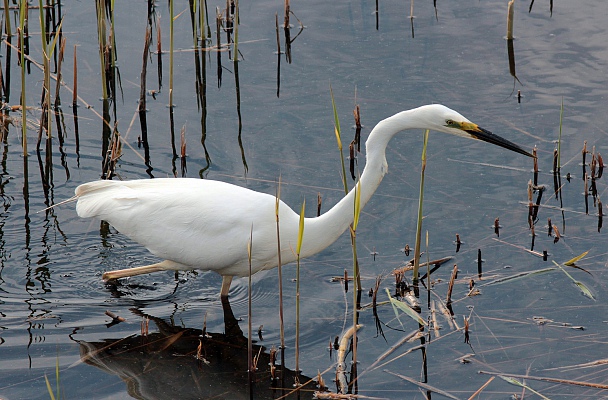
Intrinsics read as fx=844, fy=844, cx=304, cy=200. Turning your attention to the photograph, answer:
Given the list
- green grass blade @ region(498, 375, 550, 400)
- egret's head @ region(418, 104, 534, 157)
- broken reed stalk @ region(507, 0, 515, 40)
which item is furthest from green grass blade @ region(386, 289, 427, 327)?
broken reed stalk @ region(507, 0, 515, 40)

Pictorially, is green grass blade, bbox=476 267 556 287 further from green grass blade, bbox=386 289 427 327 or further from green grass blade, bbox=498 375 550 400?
green grass blade, bbox=498 375 550 400

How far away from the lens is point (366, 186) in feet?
15.9

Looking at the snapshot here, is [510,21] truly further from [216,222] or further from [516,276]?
[216,222]

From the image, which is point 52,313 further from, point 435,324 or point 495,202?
point 495,202

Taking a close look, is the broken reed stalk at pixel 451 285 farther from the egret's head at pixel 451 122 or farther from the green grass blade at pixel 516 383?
the egret's head at pixel 451 122

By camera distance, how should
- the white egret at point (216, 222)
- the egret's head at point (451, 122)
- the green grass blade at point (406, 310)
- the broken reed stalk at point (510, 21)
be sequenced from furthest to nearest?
the broken reed stalk at point (510, 21) < the white egret at point (216, 222) < the green grass blade at point (406, 310) < the egret's head at point (451, 122)

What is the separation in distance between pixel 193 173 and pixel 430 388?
3097 mm

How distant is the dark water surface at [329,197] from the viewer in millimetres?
4754

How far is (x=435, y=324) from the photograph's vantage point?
4992mm

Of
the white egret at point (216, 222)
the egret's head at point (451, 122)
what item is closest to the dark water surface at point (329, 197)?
the white egret at point (216, 222)

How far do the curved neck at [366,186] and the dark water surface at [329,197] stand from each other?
47 centimetres

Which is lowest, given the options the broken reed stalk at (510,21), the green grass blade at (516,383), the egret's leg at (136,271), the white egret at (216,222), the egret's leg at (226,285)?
the green grass blade at (516,383)

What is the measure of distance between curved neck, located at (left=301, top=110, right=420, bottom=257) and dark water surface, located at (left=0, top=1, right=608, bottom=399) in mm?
474

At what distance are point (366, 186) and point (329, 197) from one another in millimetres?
1657
